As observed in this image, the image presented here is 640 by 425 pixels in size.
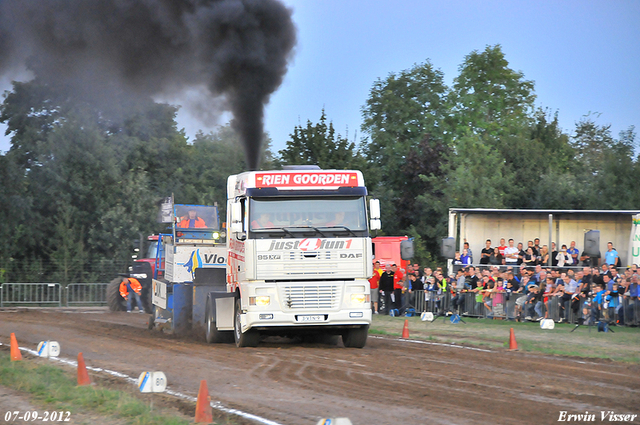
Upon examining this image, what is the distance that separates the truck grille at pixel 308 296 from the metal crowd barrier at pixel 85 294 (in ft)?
72.5

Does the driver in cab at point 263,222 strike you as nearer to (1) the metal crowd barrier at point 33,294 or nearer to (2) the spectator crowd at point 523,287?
(2) the spectator crowd at point 523,287

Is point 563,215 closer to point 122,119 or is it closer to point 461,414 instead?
point 461,414

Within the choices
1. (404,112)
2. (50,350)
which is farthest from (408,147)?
(50,350)

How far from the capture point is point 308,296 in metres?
14.2

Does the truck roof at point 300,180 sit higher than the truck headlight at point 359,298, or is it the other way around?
the truck roof at point 300,180

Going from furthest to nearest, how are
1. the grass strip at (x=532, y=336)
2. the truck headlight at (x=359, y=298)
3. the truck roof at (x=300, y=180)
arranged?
the grass strip at (x=532, y=336) < the truck roof at (x=300, y=180) < the truck headlight at (x=359, y=298)

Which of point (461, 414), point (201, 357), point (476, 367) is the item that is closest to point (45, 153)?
point (201, 357)

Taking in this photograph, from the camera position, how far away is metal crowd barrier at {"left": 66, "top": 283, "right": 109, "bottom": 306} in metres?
33.9

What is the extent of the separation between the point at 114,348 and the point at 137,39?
7.39 metres

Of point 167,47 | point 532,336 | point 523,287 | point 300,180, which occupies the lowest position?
point 532,336

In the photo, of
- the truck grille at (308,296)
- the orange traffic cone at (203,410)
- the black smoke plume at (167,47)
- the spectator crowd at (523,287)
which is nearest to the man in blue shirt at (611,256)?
the spectator crowd at (523,287)

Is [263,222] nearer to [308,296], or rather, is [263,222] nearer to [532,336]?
[308,296]

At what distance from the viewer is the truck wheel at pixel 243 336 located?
588 inches

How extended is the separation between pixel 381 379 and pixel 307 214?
14.3ft
